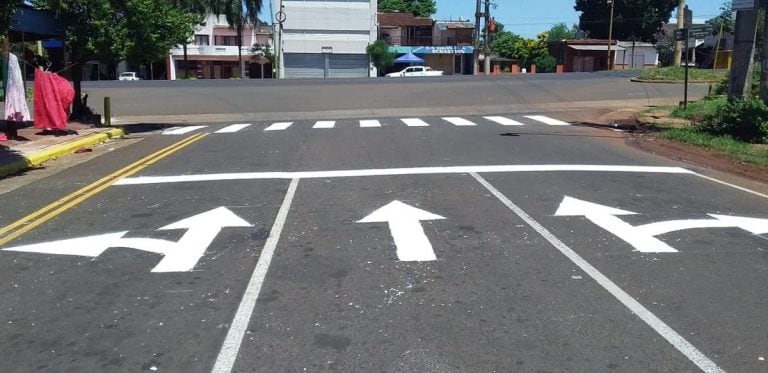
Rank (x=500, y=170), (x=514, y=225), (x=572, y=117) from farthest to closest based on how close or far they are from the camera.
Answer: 1. (x=572, y=117)
2. (x=500, y=170)
3. (x=514, y=225)

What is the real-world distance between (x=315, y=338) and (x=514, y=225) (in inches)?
155

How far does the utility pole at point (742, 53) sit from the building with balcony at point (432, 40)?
193 ft

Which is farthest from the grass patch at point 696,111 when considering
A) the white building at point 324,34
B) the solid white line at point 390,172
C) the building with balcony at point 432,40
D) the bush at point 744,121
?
the building with balcony at point 432,40

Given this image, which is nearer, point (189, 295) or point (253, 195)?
point (189, 295)

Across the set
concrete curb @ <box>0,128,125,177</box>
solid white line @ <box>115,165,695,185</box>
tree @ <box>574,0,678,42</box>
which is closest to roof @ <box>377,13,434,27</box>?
tree @ <box>574,0,678,42</box>

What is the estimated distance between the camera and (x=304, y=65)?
2854 inches

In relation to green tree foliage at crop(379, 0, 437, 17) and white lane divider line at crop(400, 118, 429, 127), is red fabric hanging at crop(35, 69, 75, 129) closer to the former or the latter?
white lane divider line at crop(400, 118, 429, 127)

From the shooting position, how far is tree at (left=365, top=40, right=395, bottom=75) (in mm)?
70006

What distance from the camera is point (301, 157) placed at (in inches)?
567

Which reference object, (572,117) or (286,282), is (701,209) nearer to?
(286,282)

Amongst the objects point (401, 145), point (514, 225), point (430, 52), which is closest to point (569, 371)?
point (514, 225)

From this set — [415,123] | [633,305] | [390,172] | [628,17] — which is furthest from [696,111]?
[628,17]

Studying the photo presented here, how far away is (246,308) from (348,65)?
68.9 metres

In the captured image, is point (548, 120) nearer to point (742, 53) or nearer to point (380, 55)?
point (742, 53)
